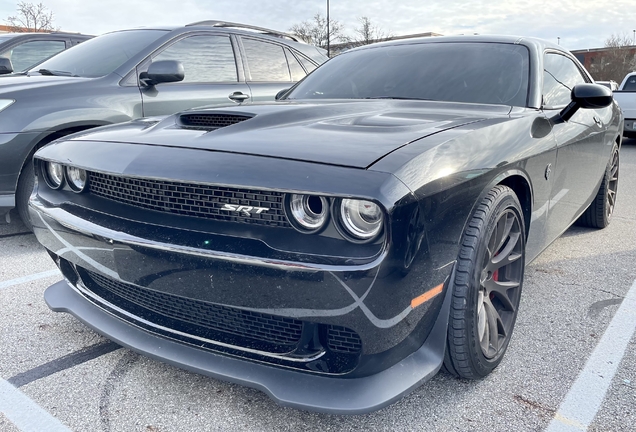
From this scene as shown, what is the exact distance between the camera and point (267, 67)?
5.06 meters

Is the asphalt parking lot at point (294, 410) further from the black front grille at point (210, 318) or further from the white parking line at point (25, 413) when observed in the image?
the black front grille at point (210, 318)

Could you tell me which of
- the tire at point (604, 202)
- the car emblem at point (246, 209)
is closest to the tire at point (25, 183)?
the car emblem at point (246, 209)

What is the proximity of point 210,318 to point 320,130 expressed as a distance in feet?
2.48

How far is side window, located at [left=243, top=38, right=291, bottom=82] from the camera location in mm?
4914

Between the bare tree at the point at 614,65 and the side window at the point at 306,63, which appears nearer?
the side window at the point at 306,63

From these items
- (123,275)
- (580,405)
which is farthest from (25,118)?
(580,405)

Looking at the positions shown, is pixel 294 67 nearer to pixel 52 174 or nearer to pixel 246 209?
pixel 52 174

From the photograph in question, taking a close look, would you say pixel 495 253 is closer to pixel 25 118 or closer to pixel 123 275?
pixel 123 275

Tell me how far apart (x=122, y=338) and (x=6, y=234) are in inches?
106

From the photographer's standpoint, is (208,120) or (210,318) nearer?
(210,318)

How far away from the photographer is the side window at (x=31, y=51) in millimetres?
6566

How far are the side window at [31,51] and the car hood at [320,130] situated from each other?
521cm

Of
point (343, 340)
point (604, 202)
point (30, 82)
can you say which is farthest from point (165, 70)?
point (604, 202)

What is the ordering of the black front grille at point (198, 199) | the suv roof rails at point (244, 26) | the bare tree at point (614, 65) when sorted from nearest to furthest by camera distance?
the black front grille at point (198, 199) → the suv roof rails at point (244, 26) → the bare tree at point (614, 65)
